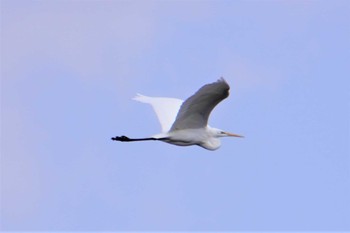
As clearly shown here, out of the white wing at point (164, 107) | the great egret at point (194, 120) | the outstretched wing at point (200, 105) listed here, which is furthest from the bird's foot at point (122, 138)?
the outstretched wing at point (200, 105)

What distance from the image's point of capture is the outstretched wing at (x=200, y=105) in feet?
53.1

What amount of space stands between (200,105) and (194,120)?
543mm

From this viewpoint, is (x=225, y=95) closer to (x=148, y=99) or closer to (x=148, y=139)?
(x=148, y=139)

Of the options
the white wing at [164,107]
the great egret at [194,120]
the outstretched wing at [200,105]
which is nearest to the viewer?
the outstretched wing at [200,105]

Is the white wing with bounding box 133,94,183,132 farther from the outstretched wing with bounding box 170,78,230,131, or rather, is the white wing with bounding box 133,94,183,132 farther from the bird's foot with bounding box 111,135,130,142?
the outstretched wing with bounding box 170,78,230,131

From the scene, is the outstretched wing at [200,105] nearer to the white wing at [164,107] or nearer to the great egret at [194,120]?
the great egret at [194,120]

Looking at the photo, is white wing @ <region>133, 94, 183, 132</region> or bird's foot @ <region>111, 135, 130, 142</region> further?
white wing @ <region>133, 94, 183, 132</region>

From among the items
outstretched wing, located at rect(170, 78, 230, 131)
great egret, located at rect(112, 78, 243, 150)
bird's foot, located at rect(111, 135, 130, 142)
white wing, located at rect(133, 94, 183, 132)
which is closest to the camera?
outstretched wing, located at rect(170, 78, 230, 131)

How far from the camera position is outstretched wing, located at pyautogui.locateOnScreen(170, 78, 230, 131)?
637 inches

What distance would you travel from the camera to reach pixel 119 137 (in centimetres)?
1800

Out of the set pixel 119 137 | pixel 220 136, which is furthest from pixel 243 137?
pixel 119 137

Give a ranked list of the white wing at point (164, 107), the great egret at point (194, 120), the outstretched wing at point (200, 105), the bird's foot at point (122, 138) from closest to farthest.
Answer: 1. the outstretched wing at point (200, 105)
2. the great egret at point (194, 120)
3. the bird's foot at point (122, 138)
4. the white wing at point (164, 107)

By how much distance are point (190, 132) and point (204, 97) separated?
3.43ft

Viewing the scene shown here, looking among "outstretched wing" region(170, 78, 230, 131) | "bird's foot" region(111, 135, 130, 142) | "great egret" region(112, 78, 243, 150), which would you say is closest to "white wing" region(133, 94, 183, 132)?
"great egret" region(112, 78, 243, 150)
